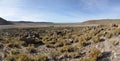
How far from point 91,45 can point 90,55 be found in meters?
3.23

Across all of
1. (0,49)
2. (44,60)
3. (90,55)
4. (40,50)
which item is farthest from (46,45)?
(90,55)

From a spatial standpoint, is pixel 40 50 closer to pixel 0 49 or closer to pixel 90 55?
pixel 0 49

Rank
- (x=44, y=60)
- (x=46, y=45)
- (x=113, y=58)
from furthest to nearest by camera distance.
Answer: (x=46, y=45), (x=44, y=60), (x=113, y=58)

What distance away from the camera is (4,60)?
51.9 feet

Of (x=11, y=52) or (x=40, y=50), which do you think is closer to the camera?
(x=11, y=52)

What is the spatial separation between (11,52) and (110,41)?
277 inches

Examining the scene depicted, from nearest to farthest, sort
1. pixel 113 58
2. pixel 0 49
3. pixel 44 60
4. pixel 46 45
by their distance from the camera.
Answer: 1. pixel 113 58
2. pixel 44 60
3. pixel 0 49
4. pixel 46 45

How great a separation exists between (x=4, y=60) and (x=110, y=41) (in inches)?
290

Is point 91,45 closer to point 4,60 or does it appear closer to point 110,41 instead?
point 110,41

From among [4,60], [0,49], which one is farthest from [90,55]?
[0,49]

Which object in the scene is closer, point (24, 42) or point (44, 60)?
point (44, 60)

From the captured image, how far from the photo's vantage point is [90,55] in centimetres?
1509

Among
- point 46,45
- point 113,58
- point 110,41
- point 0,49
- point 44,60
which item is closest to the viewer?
point 113,58

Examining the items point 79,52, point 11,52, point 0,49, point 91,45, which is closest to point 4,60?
point 11,52
